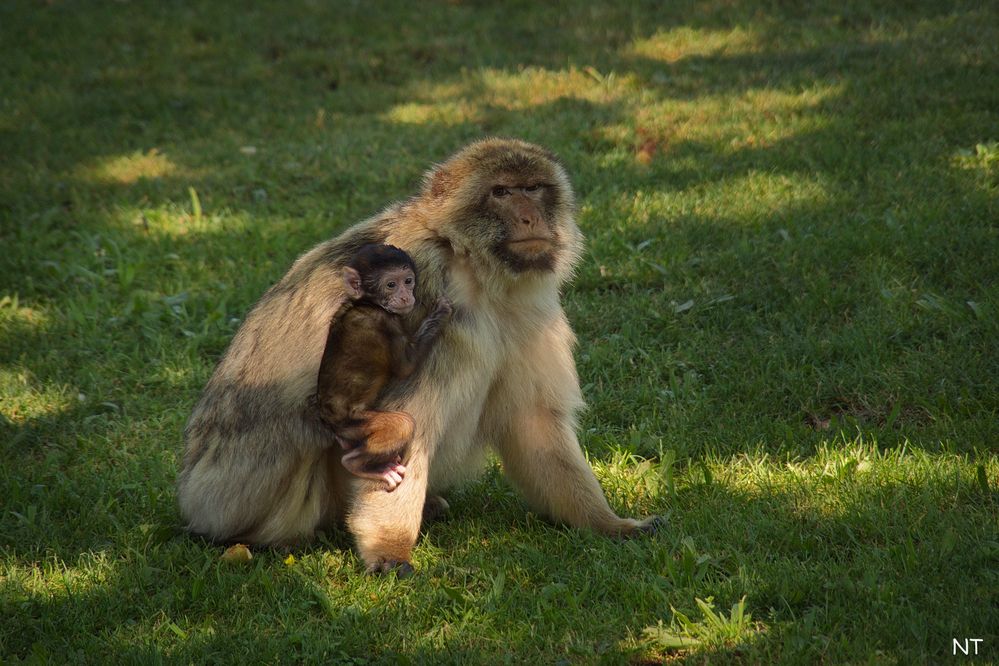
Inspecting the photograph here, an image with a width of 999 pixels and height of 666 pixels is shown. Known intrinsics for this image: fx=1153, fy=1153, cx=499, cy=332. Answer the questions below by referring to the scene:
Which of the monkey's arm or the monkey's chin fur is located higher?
the monkey's chin fur

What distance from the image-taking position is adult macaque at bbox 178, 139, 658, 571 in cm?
421

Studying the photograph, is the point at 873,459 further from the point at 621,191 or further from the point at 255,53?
the point at 255,53

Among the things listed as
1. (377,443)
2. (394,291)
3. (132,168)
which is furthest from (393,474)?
(132,168)

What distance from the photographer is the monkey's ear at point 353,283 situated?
4.09 metres

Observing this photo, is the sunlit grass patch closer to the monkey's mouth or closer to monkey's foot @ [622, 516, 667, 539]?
the monkey's mouth

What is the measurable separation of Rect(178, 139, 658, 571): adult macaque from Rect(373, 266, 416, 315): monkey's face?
0.13 metres

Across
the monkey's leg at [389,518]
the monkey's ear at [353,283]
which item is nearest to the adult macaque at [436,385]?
the monkey's leg at [389,518]

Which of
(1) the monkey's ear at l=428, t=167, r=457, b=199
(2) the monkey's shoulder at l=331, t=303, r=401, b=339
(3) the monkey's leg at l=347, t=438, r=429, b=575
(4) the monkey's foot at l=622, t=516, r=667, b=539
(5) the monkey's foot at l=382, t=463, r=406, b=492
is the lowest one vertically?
(4) the monkey's foot at l=622, t=516, r=667, b=539

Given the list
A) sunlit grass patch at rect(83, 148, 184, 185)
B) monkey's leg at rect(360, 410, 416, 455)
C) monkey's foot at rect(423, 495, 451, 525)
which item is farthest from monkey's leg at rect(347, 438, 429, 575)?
sunlit grass patch at rect(83, 148, 184, 185)

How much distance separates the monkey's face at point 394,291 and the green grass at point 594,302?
102 cm

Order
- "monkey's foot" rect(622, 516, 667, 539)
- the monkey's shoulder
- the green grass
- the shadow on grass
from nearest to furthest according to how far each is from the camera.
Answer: the shadow on grass < the green grass < the monkey's shoulder < "monkey's foot" rect(622, 516, 667, 539)

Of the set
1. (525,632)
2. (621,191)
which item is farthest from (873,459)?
(621,191)

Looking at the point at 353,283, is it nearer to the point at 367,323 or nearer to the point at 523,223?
the point at 367,323

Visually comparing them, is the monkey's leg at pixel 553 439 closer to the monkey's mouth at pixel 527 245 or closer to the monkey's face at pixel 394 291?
the monkey's mouth at pixel 527 245
